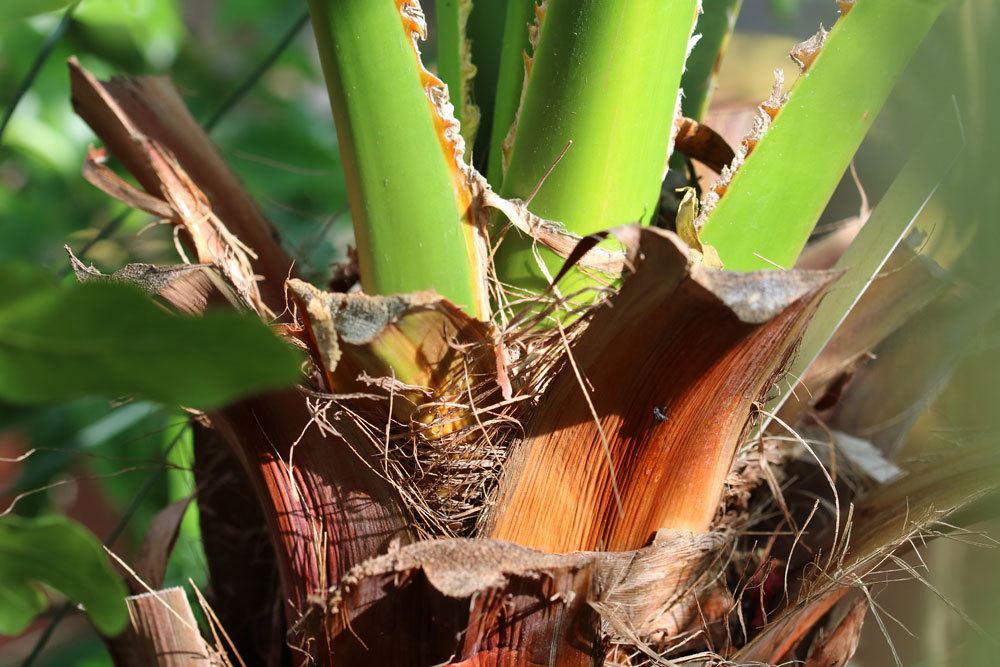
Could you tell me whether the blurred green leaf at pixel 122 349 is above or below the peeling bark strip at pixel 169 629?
above

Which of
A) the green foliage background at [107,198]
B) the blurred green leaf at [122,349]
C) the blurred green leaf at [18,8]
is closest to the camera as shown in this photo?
the blurred green leaf at [122,349]

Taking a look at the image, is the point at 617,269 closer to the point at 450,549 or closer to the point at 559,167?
the point at 559,167

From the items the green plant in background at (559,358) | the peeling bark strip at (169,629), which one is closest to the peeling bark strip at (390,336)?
the green plant in background at (559,358)

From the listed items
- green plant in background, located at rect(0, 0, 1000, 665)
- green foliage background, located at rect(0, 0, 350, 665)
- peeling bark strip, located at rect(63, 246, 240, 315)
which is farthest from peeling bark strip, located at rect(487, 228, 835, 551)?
green foliage background, located at rect(0, 0, 350, 665)

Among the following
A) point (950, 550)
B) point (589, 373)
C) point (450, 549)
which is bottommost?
point (950, 550)

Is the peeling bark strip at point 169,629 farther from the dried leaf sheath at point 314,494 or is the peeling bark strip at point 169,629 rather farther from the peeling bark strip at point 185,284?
the peeling bark strip at point 185,284

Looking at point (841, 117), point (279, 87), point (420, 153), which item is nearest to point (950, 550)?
point (841, 117)
